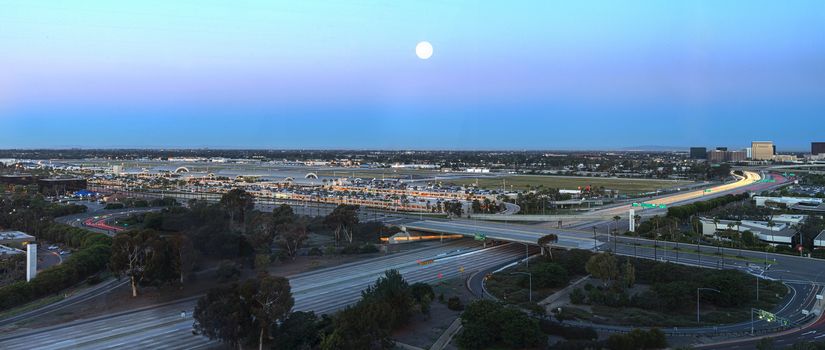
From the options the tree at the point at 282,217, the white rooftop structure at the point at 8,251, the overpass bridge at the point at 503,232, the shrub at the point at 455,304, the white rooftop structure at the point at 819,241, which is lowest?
the shrub at the point at 455,304

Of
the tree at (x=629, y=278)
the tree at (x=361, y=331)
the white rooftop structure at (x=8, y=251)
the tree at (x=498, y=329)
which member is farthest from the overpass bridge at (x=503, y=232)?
the white rooftop structure at (x=8, y=251)

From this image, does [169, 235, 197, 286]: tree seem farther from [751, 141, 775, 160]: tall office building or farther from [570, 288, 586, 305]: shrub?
[751, 141, 775, 160]: tall office building

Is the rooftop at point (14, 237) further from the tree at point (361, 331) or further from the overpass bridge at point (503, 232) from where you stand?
the tree at point (361, 331)

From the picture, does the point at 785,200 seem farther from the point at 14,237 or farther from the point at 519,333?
the point at 14,237

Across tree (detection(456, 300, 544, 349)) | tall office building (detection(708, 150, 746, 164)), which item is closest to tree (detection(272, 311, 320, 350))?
tree (detection(456, 300, 544, 349))

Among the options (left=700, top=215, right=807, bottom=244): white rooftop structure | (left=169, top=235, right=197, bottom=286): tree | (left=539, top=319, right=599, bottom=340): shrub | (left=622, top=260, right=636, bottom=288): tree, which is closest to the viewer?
(left=539, top=319, right=599, bottom=340): shrub
